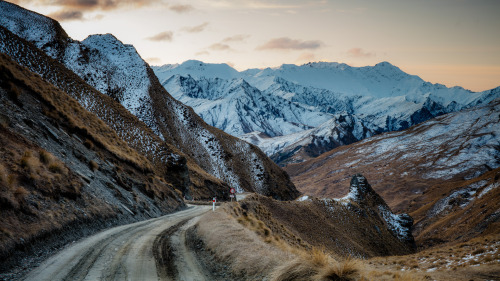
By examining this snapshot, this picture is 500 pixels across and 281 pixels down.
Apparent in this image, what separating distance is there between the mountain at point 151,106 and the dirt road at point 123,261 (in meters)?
56.2

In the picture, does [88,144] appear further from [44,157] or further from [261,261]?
[261,261]

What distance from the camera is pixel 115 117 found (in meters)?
65.8

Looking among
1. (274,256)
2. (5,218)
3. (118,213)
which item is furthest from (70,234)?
(274,256)

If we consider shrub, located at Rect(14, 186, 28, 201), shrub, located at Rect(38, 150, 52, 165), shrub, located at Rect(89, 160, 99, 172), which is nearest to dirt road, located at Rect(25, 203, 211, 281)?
shrub, located at Rect(14, 186, 28, 201)

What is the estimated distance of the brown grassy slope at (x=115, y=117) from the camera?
2297 inches

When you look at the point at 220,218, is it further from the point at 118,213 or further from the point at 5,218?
the point at 5,218

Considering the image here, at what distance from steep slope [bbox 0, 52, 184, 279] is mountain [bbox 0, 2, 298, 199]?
4027cm

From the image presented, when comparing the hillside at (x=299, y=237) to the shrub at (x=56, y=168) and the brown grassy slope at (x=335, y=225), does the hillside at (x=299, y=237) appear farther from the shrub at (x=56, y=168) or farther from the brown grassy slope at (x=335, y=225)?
the shrub at (x=56, y=168)

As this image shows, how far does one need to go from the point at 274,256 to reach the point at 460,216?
86.7 meters

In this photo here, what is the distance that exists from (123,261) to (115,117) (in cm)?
6029

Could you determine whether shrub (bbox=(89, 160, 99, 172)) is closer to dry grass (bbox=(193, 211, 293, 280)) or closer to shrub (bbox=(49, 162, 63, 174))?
shrub (bbox=(49, 162, 63, 174))

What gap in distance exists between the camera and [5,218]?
1134 centimetres

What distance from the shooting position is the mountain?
94.7m

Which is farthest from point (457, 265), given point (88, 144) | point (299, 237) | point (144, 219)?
point (88, 144)
